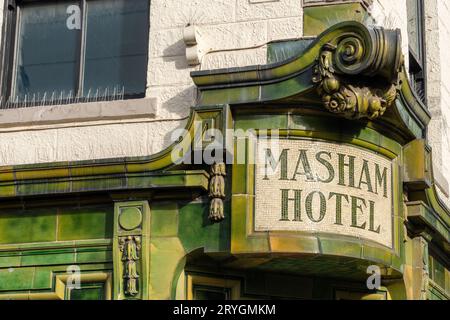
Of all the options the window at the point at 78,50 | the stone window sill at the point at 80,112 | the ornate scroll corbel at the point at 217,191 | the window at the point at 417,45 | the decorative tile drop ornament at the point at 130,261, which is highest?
the window at the point at 417,45

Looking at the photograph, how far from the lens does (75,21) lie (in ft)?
63.6

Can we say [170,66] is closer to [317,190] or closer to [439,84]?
[317,190]

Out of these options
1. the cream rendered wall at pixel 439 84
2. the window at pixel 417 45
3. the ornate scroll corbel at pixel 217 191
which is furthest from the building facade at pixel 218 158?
the window at pixel 417 45

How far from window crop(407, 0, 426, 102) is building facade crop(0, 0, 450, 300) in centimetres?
215

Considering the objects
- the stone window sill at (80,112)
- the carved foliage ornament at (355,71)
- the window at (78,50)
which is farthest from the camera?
the window at (78,50)

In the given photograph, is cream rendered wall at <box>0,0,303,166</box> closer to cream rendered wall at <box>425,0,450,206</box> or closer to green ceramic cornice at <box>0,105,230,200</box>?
green ceramic cornice at <box>0,105,230,200</box>

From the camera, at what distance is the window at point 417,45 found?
2141 cm

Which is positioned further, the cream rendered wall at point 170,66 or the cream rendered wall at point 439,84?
the cream rendered wall at point 439,84

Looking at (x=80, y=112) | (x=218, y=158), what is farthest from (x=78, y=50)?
(x=218, y=158)

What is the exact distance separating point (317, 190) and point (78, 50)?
3.80 meters

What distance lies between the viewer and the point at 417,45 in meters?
21.8

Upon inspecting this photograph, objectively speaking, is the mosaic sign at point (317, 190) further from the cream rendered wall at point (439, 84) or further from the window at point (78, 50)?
the cream rendered wall at point (439, 84)

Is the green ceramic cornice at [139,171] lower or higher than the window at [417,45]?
Answer: lower

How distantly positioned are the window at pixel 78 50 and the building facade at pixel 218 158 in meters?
0.03
